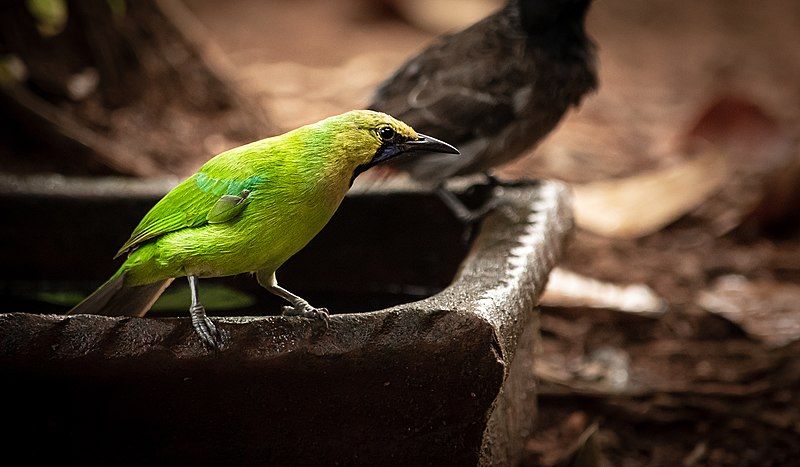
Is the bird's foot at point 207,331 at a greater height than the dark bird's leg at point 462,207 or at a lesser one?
greater

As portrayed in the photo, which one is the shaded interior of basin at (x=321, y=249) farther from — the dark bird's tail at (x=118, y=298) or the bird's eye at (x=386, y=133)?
the bird's eye at (x=386, y=133)

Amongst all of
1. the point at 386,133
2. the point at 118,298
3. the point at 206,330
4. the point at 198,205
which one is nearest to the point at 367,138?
the point at 386,133

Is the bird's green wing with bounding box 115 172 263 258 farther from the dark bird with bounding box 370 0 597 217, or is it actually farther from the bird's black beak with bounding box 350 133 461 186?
the dark bird with bounding box 370 0 597 217

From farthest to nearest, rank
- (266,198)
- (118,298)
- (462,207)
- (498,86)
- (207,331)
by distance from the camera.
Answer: (498,86)
(462,207)
(118,298)
(266,198)
(207,331)

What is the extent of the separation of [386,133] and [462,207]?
1.48 meters

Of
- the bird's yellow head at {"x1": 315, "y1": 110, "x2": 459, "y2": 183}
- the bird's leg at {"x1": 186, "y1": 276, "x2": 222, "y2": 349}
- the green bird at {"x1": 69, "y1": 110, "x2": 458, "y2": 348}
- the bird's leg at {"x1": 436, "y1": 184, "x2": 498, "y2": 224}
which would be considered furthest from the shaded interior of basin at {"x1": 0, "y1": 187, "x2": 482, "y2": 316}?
the bird's leg at {"x1": 186, "y1": 276, "x2": 222, "y2": 349}

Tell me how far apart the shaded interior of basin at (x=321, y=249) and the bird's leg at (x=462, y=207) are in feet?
0.12

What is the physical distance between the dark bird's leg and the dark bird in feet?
0.34

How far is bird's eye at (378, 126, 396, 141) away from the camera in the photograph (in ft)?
9.16

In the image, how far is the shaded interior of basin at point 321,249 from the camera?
14.0 feet

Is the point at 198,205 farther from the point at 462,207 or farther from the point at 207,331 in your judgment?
the point at 462,207

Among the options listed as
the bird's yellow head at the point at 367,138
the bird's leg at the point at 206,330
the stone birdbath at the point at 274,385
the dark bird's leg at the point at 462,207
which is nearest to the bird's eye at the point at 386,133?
the bird's yellow head at the point at 367,138

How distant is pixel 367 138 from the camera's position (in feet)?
9.08

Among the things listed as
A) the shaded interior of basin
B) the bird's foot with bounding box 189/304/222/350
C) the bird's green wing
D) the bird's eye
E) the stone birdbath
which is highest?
the bird's eye
